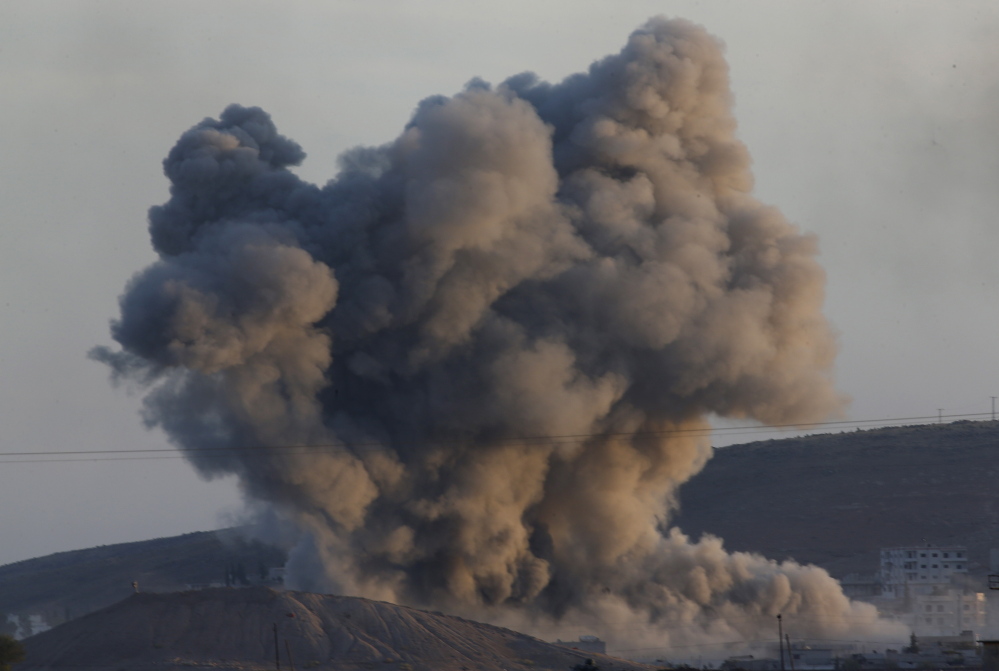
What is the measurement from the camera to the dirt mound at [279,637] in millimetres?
70875

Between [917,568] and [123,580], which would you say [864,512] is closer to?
[917,568]

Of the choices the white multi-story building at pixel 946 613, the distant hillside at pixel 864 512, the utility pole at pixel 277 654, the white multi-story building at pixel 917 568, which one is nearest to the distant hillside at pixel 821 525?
the distant hillside at pixel 864 512

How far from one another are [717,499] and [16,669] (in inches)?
5459

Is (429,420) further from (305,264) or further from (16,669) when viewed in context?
(16,669)

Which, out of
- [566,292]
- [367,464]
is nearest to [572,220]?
[566,292]

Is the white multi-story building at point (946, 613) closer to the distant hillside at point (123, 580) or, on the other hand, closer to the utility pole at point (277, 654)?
the utility pole at point (277, 654)

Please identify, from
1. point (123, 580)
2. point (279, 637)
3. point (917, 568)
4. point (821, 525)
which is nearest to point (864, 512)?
point (821, 525)

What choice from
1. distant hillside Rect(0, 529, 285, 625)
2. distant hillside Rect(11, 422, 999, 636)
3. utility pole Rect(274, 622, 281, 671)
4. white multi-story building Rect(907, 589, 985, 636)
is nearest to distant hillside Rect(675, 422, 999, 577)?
distant hillside Rect(11, 422, 999, 636)

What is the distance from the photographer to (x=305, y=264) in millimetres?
87000

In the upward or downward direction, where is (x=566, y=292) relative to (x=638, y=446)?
upward

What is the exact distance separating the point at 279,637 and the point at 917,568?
250 feet

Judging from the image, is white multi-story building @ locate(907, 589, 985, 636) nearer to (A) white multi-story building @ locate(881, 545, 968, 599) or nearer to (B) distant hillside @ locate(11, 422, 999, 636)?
(A) white multi-story building @ locate(881, 545, 968, 599)

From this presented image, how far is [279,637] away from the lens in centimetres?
7362

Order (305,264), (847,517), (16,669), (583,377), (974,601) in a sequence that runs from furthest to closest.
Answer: (847,517)
(974,601)
(583,377)
(305,264)
(16,669)
